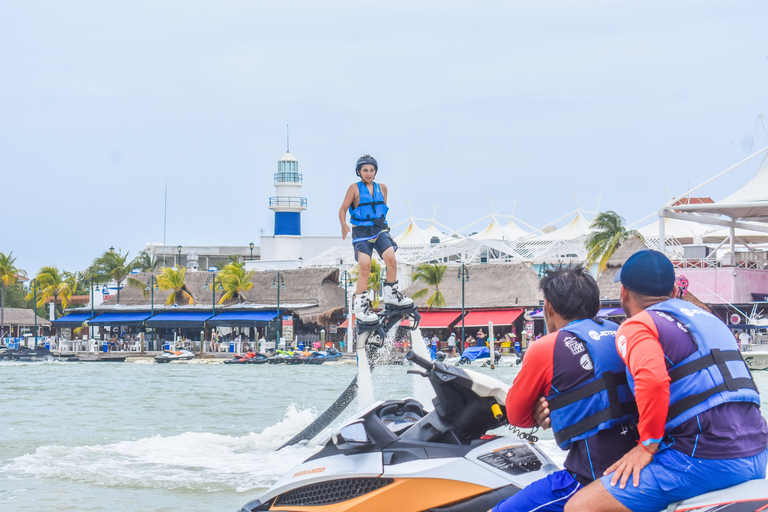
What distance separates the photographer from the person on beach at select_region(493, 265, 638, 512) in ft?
10.2

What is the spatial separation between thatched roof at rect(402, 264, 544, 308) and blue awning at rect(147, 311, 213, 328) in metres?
14.5

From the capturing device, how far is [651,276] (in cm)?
317

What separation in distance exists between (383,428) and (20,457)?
8.31 metres

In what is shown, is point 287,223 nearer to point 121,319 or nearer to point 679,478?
point 121,319

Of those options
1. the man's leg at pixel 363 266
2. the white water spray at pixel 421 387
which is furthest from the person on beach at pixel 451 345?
the white water spray at pixel 421 387

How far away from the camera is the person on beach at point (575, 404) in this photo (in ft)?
10.2

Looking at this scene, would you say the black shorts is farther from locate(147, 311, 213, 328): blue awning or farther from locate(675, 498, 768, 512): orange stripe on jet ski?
locate(147, 311, 213, 328): blue awning

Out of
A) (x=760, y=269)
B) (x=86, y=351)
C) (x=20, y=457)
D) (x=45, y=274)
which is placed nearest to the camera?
(x=20, y=457)

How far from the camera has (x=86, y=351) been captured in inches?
2371

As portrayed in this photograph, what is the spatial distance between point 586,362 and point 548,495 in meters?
0.53

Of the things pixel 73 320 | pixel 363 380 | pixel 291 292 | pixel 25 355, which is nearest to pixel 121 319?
pixel 73 320

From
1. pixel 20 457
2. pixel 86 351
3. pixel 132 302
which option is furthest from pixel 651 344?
pixel 132 302

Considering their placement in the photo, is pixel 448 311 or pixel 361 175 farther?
pixel 448 311

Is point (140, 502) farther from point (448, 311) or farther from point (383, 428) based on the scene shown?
point (448, 311)
